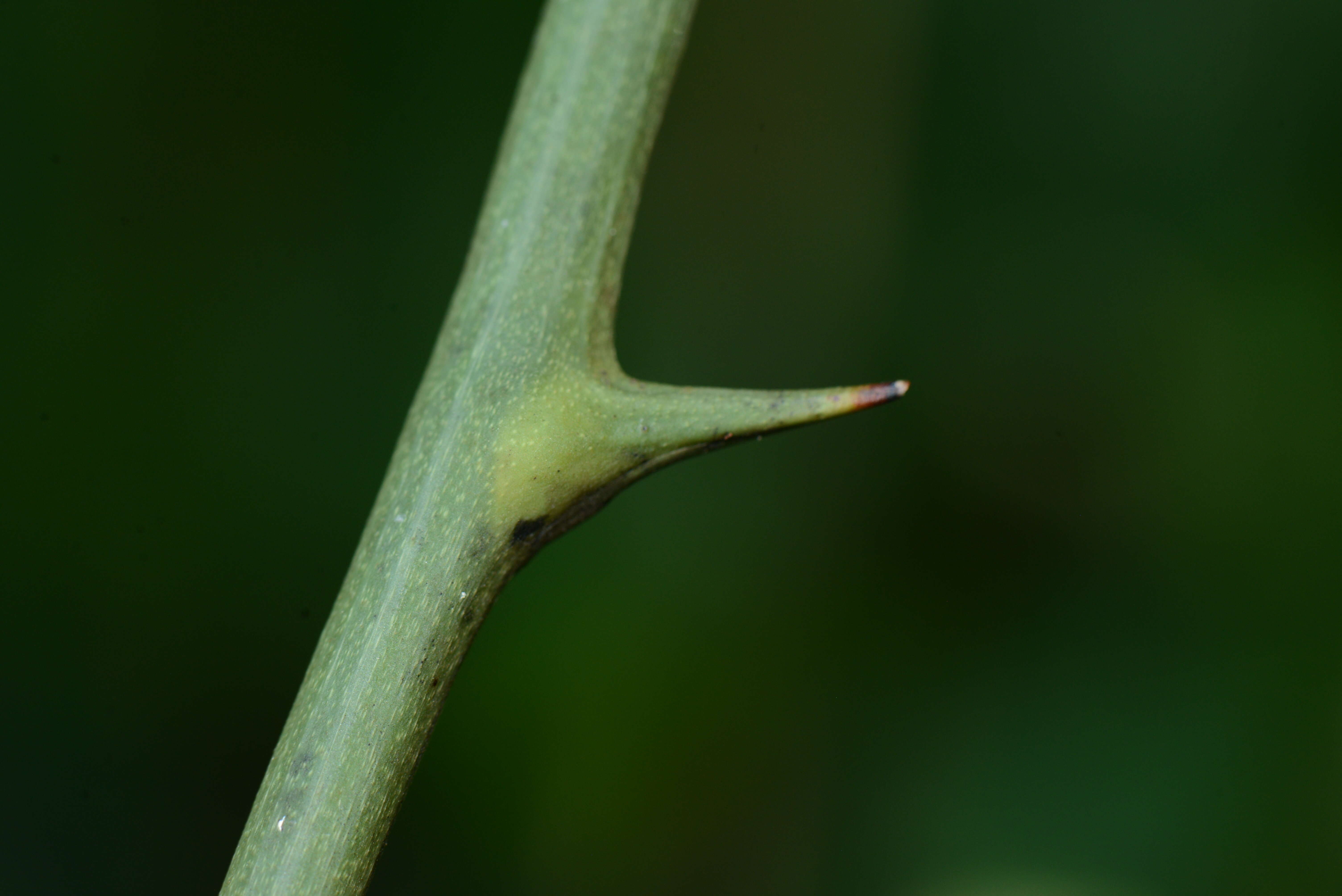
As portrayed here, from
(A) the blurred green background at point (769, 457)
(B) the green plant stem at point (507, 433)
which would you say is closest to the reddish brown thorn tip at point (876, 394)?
(B) the green plant stem at point (507, 433)

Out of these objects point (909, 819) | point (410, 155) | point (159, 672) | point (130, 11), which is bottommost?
point (909, 819)

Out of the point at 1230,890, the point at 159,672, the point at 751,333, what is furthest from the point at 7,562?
the point at 1230,890

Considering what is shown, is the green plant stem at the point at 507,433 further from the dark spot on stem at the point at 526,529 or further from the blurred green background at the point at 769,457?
the blurred green background at the point at 769,457

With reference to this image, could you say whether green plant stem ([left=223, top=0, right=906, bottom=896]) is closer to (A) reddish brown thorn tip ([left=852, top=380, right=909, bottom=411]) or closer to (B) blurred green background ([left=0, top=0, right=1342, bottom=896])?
(A) reddish brown thorn tip ([left=852, top=380, right=909, bottom=411])

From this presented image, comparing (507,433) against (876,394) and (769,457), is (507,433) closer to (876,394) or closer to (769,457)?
(876,394)

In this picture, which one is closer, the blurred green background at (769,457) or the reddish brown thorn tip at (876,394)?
the reddish brown thorn tip at (876,394)

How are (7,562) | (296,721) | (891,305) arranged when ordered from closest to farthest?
(296,721)
(7,562)
(891,305)

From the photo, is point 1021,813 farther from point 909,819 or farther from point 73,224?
point 73,224

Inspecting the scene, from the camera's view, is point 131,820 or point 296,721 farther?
point 131,820
